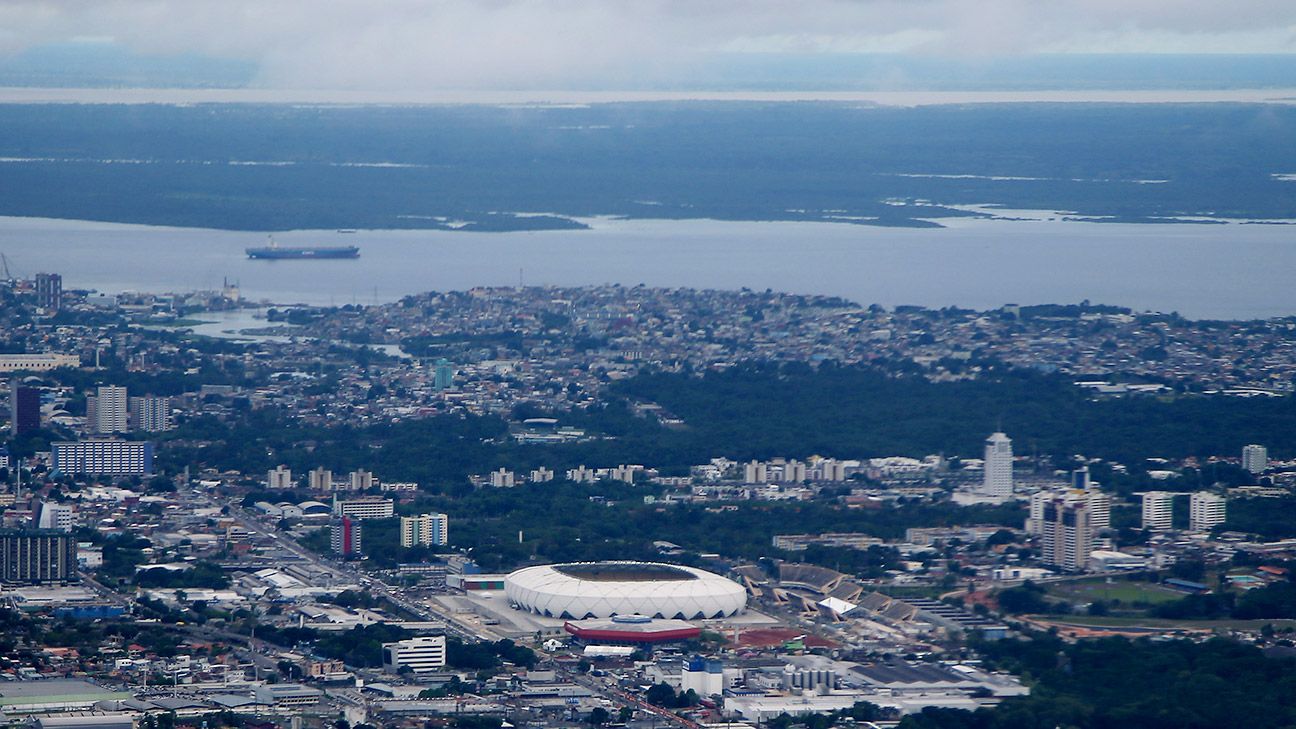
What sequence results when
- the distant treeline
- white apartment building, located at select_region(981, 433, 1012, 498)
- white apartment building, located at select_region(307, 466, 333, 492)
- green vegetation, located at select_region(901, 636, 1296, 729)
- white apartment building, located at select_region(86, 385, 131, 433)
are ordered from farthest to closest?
white apartment building, located at select_region(86, 385, 131, 433) → the distant treeline → white apartment building, located at select_region(307, 466, 333, 492) → white apartment building, located at select_region(981, 433, 1012, 498) → green vegetation, located at select_region(901, 636, 1296, 729)

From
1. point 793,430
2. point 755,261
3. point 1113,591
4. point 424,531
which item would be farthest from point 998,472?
point 755,261

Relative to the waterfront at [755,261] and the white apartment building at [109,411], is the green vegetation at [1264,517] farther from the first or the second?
the waterfront at [755,261]

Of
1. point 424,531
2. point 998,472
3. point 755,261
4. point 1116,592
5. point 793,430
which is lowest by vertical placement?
point 1116,592

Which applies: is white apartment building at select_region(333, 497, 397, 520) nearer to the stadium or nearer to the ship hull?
the stadium

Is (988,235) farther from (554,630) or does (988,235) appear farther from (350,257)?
(554,630)

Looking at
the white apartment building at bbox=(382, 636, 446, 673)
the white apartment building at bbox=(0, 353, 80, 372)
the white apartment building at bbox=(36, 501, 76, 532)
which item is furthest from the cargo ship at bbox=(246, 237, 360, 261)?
the white apartment building at bbox=(382, 636, 446, 673)

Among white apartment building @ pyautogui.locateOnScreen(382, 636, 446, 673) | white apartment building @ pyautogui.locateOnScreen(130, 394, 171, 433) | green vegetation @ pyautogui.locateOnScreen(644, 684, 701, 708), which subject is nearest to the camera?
green vegetation @ pyautogui.locateOnScreen(644, 684, 701, 708)

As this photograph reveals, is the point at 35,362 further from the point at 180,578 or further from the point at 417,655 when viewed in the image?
the point at 417,655

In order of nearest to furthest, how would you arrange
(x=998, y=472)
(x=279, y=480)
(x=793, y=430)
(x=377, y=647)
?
(x=377, y=647), (x=998, y=472), (x=279, y=480), (x=793, y=430)
